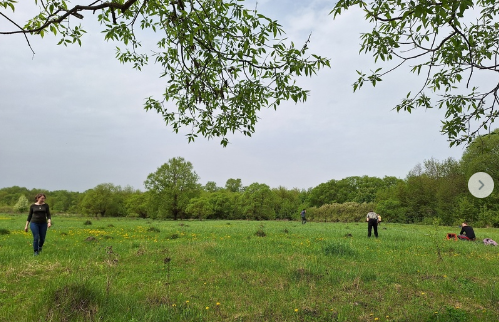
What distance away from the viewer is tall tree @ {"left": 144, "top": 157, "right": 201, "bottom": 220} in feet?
176

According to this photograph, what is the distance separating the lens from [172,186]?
55094 mm

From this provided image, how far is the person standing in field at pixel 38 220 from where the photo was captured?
9.15 meters

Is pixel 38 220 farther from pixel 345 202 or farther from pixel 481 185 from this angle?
pixel 345 202

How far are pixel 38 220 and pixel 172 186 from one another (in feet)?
153

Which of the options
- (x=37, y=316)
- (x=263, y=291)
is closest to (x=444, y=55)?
(x=263, y=291)

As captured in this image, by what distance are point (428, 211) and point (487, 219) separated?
12091 mm

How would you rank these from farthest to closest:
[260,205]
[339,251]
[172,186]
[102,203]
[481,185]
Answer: [102,203]
[260,205]
[172,186]
[481,185]
[339,251]

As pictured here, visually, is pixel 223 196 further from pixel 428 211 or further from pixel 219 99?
pixel 219 99

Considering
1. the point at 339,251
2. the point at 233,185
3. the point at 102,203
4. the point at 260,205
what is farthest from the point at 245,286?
the point at 233,185

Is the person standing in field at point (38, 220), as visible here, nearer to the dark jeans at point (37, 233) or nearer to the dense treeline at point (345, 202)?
the dark jeans at point (37, 233)

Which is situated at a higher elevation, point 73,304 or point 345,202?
point 345,202

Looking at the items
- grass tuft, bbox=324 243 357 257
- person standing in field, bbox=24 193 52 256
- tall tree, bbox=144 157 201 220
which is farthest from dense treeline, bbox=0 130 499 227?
person standing in field, bbox=24 193 52 256

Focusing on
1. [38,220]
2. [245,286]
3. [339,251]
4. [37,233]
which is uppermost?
[38,220]

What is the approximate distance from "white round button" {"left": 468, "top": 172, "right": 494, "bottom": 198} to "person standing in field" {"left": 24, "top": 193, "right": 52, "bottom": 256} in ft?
165
